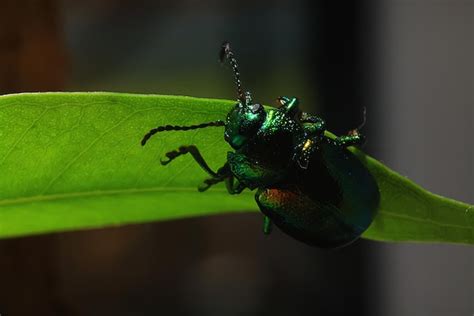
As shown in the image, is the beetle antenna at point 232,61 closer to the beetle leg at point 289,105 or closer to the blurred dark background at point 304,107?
the beetle leg at point 289,105

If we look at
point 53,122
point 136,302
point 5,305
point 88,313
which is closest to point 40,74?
point 5,305

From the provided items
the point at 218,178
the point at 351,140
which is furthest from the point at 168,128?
the point at 351,140

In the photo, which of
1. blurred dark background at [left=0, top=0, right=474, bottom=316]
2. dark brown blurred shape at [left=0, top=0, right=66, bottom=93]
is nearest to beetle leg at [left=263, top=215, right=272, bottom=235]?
dark brown blurred shape at [left=0, top=0, right=66, bottom=93]

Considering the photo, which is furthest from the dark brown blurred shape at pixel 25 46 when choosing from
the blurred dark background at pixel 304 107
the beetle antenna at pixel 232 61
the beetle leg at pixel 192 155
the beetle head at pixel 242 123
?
the blurred dark background at pixel 304 107

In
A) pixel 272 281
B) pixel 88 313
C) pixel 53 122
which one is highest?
pixel 53 122

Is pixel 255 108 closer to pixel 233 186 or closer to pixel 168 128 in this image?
pixel 233 186

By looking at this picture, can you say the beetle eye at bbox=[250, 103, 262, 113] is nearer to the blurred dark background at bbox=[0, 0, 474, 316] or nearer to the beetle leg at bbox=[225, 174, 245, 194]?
the beetle leg at bbox=[225, 174, 245, 194]

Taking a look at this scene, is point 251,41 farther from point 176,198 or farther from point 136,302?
point 176,198
